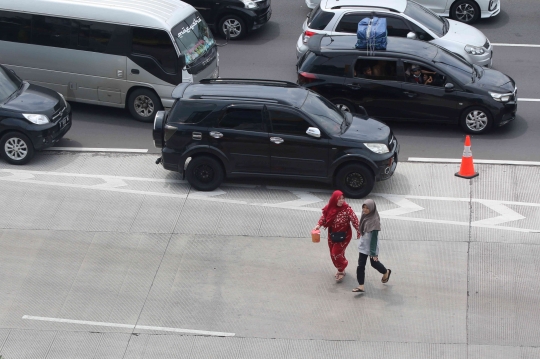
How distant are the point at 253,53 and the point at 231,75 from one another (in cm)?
153

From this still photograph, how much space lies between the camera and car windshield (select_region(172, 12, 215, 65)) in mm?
15898

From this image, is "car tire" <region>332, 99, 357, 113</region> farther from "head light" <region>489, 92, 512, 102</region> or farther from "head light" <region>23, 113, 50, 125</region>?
"head light" <region>23, 113, 50, 125</region>

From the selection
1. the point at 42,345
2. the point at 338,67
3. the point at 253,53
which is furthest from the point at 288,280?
the point at 253,53

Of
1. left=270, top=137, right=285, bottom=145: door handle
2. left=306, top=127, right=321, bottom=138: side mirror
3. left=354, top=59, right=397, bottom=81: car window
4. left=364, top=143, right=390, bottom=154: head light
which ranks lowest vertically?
left=364, top=143, right=390, bottom=154: head light

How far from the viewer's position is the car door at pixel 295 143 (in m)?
13.0

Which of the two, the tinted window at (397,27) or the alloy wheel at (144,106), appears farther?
the tinted window at (397,27)

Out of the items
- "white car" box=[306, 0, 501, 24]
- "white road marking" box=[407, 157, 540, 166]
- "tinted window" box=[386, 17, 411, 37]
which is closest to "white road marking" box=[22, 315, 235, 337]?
"white road marking" box=[407, 157, 540, 166]

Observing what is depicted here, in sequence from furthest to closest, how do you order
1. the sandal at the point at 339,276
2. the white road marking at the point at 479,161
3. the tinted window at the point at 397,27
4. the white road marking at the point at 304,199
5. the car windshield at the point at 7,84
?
the tinted window at the point at 397,27 → the car windshield at the point at 7,84 → the white road marking at the point at 479,161 → the white road marking at the point at 304,199 → the sandal at the point at 339,276

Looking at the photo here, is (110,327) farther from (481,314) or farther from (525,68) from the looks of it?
(525,68)

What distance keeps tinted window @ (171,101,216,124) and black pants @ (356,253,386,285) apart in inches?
157

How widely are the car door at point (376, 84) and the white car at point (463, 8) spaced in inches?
206

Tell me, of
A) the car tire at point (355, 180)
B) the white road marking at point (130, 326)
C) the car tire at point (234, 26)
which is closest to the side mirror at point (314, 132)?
the car tire at point (355, 180)

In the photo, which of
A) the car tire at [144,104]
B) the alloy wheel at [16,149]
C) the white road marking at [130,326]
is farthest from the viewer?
the car tire at [144,104]

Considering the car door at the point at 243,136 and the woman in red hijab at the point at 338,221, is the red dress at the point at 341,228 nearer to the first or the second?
the woman in red hijab at the point at 338,221
